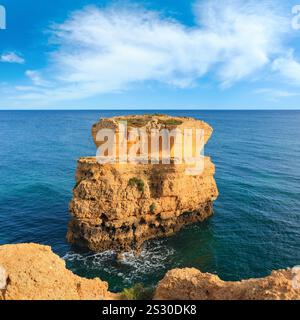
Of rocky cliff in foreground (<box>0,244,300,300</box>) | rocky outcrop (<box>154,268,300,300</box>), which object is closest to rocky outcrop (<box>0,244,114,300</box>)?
rocky cliff in foreground (<box>0,244,300,300</box>)

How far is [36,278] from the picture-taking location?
1594cm

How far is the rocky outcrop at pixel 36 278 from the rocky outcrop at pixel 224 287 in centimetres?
454

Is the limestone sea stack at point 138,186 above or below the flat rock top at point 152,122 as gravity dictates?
below

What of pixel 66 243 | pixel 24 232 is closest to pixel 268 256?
pixel 66 243

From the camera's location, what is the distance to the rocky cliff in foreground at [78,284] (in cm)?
1437

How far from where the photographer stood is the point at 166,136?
46.7m

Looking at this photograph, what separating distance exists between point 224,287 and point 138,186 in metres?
24.6

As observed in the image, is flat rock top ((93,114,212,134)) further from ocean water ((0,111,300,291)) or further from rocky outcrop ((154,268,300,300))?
rocky outcrop ((154,268,300,300))

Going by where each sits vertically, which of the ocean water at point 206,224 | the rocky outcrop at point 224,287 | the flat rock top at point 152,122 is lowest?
the ocean water at point 206,224

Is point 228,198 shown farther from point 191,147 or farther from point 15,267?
point 15,267

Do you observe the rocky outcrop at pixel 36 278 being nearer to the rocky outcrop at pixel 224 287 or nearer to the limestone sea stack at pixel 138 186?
the rocky outcrop at pixel 224 287

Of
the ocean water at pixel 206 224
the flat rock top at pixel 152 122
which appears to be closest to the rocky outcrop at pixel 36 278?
the ocean water at pixel 206 224

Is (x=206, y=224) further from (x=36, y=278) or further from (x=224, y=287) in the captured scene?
(x=36, y=278)
